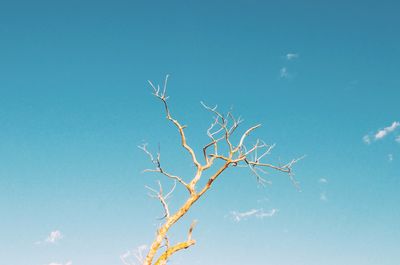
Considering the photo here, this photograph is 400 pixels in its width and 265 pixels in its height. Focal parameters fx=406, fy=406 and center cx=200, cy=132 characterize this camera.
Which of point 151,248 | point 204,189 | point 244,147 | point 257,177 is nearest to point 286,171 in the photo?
point 257,177

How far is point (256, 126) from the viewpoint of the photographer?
32.3ft

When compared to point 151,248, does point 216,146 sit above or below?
above

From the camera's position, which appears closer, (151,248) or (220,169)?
(151,248)

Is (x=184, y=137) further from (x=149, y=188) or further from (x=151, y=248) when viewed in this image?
(x=151, y=248)

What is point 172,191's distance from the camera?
31.0 feet

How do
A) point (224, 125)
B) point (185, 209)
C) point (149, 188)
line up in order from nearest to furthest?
point (185, 209)
point (149, 188)
point (224, 125)

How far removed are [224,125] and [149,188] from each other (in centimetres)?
240

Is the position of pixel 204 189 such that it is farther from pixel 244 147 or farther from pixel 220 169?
pixel 244 147

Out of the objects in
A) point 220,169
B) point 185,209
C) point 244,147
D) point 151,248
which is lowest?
point 151,248

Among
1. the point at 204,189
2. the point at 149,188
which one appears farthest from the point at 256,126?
the point at 149,188

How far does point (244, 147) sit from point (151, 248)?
10.8 ft

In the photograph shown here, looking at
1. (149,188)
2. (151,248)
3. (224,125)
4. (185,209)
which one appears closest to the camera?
(151,248)

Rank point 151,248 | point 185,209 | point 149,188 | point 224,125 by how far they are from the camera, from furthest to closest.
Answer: point 224,125, point 149,188, point 185,209, point 151,248

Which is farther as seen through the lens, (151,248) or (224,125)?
(224,125)
